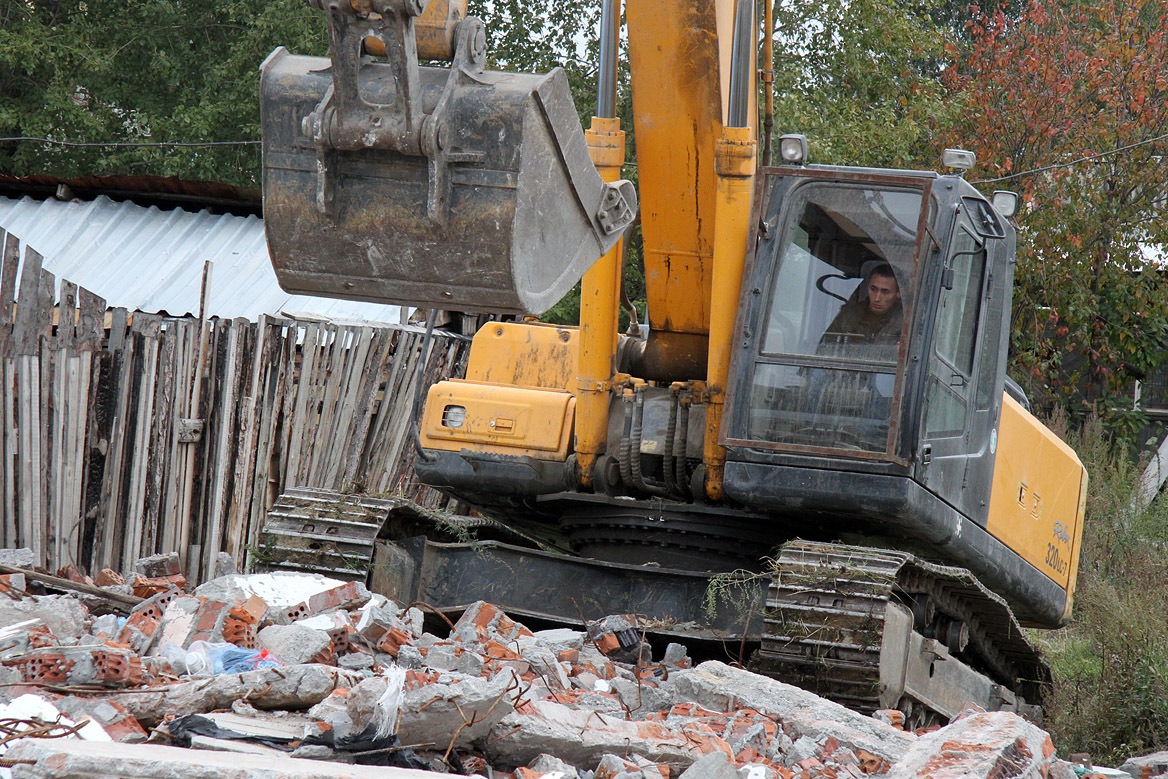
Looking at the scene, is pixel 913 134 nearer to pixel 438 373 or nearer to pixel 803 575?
pixel 438 373

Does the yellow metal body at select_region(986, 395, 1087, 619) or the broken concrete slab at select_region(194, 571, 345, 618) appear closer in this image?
the broken concrete slab at select_region(194, 571, 345, 618)

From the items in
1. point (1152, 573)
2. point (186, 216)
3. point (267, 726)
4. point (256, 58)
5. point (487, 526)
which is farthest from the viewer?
point (256, 58)

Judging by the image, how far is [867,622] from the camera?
5.48 meters

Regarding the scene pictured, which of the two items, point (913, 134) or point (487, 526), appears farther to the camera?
point (913, 134)

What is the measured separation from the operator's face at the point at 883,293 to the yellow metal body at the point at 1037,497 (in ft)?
4.39

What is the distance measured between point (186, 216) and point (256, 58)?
230 cm

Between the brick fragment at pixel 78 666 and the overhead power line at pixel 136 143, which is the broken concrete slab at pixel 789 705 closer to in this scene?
the brick fragment at pixel 78 666

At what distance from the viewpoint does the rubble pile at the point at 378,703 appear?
3.54 m

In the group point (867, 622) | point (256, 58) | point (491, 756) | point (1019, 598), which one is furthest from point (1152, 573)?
point (256, 58)

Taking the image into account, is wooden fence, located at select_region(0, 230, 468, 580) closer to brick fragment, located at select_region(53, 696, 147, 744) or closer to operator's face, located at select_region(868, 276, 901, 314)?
operator's face, located at select_region(868, 276, 901, 314)

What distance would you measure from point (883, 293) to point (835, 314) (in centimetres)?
22

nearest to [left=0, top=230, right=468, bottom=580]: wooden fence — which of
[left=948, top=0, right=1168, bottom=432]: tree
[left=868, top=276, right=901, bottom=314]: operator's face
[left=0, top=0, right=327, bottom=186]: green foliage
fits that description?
[left=868, top=276, right=901, bottom=314]: operator's face

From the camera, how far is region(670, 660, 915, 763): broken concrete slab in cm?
475

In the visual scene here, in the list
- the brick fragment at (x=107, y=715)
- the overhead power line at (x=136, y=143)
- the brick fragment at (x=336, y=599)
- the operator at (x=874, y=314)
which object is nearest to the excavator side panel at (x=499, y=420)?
the operator at (x=874, y=314)
